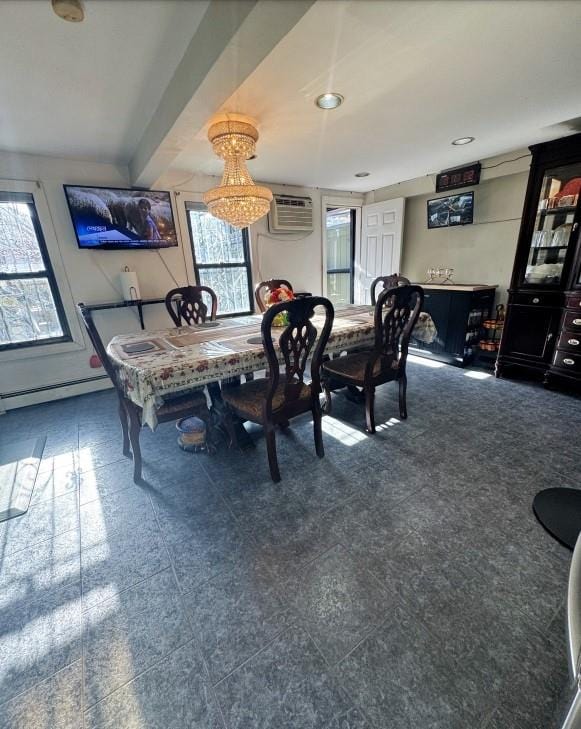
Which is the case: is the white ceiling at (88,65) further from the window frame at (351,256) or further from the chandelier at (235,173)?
the window frame at (351,256)

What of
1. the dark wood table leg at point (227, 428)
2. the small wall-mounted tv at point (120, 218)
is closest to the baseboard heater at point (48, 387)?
the small wall-mounted tv at point (120, 218)

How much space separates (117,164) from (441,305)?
153 inches

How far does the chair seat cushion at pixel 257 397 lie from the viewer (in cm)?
175

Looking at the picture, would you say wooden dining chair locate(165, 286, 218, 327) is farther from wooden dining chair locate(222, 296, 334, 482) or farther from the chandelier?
wooden dining chair locate(222, 296, 334, 482)

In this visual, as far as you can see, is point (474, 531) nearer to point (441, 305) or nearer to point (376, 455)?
point (376, 455)

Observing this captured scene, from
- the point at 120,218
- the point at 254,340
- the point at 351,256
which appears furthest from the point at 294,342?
the point at 351,256

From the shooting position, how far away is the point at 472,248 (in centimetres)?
372

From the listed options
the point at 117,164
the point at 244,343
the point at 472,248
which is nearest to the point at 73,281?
the point at 117,164

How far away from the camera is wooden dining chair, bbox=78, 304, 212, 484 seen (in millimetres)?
1729

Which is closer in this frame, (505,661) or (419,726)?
(419,726)

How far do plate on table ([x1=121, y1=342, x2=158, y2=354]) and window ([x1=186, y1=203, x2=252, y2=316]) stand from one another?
1.96m

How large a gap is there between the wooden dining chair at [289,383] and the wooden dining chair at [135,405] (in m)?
0.20

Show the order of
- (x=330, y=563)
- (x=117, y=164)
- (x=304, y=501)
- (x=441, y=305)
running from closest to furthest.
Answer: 1. (x=330, y=563)
2. (x=304, y=501)
3. (x=117, y=164)
4. (x=441, y=305)

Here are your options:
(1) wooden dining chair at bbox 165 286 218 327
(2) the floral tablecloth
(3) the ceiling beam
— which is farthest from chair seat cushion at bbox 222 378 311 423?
(3) the ceiling beam
